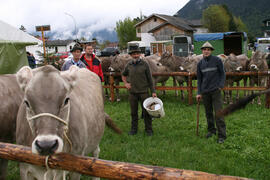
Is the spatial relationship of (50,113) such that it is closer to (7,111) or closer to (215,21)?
(7,111)

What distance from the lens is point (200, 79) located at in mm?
5883

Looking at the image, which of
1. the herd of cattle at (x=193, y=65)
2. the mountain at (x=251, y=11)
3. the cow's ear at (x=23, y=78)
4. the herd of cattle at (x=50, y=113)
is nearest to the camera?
the herd of cattle at (x=50, y=113)

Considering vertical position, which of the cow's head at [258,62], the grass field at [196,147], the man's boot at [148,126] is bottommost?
the grass field at [196,147]

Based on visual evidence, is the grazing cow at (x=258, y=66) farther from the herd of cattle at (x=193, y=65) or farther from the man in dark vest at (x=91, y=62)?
the man in dark vest at (x=91, y=62)

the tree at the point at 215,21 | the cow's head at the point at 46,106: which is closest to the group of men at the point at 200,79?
the cow's head at the point at 46,106

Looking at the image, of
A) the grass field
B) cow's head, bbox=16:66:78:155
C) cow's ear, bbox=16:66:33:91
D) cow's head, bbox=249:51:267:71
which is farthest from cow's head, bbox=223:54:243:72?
cow's ear, bbox=16:66:33:91

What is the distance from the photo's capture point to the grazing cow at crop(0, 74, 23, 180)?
358 cm

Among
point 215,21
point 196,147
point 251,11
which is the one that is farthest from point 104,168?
point 251,11

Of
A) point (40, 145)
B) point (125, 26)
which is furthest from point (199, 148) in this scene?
point (125, 26)

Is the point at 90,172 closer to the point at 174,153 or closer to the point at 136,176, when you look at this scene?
the point at 136,176

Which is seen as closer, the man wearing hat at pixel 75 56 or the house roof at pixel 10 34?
the man wearing hat at pixel 75 56

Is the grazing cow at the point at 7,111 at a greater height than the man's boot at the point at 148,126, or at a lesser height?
greater

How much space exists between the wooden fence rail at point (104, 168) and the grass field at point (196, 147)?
2209mm

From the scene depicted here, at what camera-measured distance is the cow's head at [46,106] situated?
6.77ft
